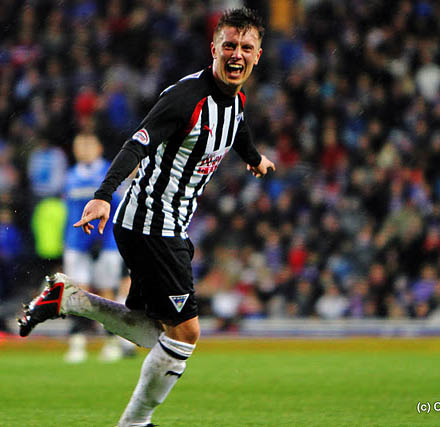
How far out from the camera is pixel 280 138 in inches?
481

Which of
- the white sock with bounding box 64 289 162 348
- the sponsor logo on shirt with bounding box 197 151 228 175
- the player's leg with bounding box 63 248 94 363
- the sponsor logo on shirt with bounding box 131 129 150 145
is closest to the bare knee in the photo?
the white sock with bounding box 64 289 162 348

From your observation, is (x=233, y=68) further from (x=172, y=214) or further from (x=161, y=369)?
(x=161, y=369)

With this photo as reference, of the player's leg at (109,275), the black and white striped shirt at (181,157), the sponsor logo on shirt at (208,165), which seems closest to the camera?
the black and white striped shirt at (181,157)

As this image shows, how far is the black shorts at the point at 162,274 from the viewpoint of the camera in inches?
167

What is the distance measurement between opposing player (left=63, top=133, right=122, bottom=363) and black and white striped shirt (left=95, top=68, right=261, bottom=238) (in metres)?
4.41

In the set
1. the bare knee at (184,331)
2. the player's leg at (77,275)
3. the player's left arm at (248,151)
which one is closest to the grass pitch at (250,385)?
the player's leg at (77,275)

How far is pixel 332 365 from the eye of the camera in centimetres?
827

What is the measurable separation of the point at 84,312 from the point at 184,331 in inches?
21.8

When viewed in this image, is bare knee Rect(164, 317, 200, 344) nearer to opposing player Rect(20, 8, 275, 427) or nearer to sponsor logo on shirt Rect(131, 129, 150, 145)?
opposing player Rect(20, 8, 275, 427)

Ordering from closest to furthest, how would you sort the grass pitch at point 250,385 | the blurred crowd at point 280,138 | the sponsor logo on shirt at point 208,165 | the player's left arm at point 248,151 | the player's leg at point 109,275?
the sponsor logo on shirt at point 208,165 → the player's left arm at point 248,151 → the grass pitch at point 250,385 → the player's leg at point 109,275 → the blurred crowd at point 280,138

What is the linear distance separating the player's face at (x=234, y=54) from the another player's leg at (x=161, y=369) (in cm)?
114

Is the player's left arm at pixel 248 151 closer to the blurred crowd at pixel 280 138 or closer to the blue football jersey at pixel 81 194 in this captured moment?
the blue football jersey at pixel 81 194

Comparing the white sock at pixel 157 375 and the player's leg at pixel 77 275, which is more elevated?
the white sock at pixel 157 375

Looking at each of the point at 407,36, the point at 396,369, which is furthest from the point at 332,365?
the point at 407,36
